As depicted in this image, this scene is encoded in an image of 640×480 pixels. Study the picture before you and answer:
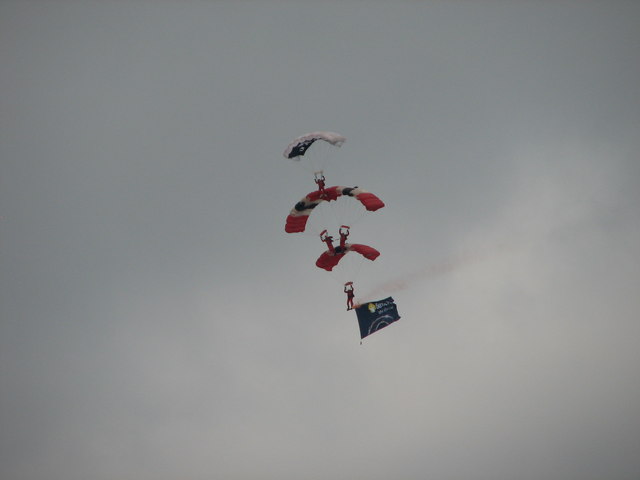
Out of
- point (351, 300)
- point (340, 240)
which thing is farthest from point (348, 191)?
point (351, 300)

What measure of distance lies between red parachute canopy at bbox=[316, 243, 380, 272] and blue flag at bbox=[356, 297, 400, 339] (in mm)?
5311

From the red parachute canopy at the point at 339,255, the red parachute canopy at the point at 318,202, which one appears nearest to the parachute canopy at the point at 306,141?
the red parachute canopy at the point at 318,202

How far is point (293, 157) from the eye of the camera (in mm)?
52000

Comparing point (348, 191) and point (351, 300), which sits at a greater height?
point (348, 191)

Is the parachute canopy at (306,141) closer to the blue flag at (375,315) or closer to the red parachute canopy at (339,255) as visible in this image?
the red parachute canopy at (339,255)

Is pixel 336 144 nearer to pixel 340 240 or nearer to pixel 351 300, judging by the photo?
pixel 340 240

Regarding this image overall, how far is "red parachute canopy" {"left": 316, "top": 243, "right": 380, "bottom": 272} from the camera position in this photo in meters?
53.4

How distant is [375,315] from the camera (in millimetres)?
57094

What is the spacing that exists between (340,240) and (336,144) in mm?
7752

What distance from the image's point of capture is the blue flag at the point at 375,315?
5653cm

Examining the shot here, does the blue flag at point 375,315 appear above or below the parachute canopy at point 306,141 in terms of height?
below

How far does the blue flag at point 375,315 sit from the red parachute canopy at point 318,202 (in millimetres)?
8899

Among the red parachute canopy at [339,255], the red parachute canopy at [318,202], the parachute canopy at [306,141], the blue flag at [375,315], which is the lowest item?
the blue flag at [375,315]

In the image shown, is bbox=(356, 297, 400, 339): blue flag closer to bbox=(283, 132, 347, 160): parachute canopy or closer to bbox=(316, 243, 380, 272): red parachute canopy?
bbox=(316, 243, 380, 272): red parachute canopy
